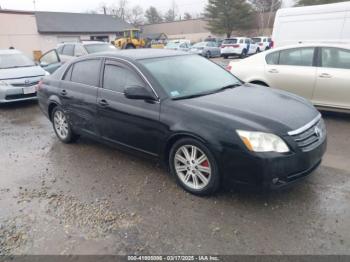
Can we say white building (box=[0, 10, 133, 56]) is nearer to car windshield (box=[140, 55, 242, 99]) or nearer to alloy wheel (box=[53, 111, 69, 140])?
alloy wheel (box=[53, 111, 69, 140])

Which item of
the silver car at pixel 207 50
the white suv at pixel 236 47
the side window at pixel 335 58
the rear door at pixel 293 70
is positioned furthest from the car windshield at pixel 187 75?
the silver car at pixel 207 50

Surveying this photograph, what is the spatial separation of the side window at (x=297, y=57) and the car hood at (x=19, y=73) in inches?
253

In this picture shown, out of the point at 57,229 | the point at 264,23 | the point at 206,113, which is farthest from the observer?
the point at 264,23

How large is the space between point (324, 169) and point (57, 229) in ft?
10.7

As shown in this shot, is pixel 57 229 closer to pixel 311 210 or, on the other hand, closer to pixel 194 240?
pixel 194 240

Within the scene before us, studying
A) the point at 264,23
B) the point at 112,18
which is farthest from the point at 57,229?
the point at 264,23

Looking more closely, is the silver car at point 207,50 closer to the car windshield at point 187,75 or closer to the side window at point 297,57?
the side window at point 297,57

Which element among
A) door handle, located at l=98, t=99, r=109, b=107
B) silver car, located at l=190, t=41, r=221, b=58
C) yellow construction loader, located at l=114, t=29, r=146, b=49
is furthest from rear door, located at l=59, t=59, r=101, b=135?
yellow construction loader, located at l=114, t=29, r=146, b=49

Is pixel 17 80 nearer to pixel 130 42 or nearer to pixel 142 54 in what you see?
pixel 142 54

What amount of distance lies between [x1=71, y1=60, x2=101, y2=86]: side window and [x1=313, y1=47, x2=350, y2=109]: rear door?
4.08 m

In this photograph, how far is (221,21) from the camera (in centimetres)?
4616

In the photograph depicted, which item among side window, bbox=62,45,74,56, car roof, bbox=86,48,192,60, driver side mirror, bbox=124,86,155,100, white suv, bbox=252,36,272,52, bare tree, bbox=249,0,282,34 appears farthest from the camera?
bare tree, bbox=249,0,282,34

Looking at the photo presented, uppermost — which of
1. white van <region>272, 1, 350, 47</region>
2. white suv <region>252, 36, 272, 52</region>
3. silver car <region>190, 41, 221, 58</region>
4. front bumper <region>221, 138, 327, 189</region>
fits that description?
white van <region>272, 1, 350, 47</region>

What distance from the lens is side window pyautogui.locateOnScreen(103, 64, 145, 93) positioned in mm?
3898
